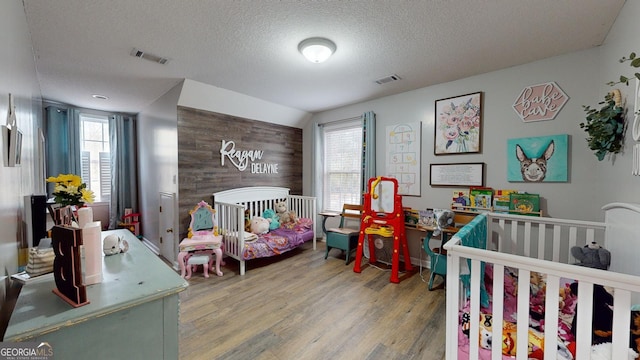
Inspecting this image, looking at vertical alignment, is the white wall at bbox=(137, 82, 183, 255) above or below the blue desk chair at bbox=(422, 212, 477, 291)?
above

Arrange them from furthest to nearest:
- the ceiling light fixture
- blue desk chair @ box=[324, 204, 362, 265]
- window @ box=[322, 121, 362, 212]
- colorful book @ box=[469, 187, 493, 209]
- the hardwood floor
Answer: window @ box=[322, 121, 362, 212] → blue desk chair @ box=[324, 204, 362, 265] → colorful book @ box=[469, 187, 493, 209] → the ceiling light fixture → the hardwood floor

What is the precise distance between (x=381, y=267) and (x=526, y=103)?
247cm

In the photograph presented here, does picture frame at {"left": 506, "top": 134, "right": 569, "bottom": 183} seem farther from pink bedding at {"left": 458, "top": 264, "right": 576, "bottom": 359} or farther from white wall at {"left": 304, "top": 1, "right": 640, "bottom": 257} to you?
pink bedding at {"left": 458, "top": 264, "right": 576, "bottom": 359}

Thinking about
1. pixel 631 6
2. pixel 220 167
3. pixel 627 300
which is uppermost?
pixel 631 6

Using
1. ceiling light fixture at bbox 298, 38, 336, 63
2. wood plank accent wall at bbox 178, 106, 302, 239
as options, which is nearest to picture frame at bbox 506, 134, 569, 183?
ceiling light fixture at bbox 298, 38, 336, 63

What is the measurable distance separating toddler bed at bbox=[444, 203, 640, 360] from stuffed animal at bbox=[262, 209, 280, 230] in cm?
268

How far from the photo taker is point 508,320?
4.49 ft

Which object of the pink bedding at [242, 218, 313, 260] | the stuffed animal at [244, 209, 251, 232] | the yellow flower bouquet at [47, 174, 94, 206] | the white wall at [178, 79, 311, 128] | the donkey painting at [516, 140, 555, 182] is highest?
the white wall at [178, 79, 311, 128]

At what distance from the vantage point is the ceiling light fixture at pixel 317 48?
200cm

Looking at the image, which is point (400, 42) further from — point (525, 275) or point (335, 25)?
point (525, 275)

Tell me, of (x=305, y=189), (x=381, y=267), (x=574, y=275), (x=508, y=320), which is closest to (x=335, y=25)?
(x=574, y=275)

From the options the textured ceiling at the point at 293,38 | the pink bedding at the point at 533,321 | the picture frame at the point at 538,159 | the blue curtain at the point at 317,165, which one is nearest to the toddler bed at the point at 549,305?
the pink bedding at the point at 533,321

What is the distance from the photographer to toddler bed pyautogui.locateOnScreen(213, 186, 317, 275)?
2947mm

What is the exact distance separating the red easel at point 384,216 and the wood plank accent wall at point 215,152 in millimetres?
1879
